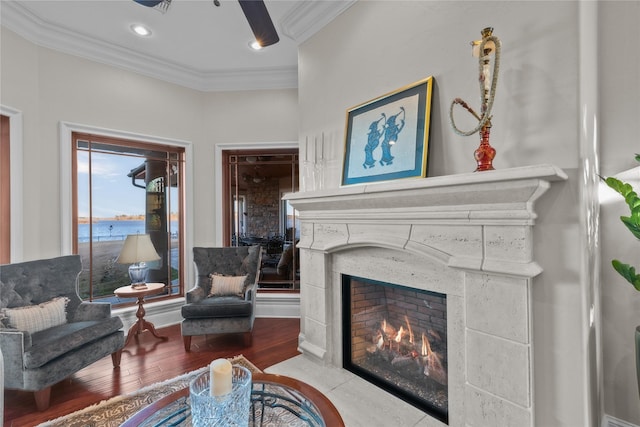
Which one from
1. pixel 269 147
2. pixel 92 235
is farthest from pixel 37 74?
pixel 269 147

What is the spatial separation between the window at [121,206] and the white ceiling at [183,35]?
0.92m

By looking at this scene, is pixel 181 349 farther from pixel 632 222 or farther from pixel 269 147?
pixel 632 222

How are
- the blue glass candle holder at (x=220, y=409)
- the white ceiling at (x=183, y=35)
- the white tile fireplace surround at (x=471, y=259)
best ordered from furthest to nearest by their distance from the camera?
the white ceiling at (x=183, y=35) → the white tile fireplace surround at (x=471, y=259) → the blue glass candle holder at (x=220, y=409)

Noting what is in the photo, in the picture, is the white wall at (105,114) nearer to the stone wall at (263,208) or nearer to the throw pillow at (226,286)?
the stone wall at (263,208)

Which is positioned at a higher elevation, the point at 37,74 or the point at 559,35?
the point at 37,74

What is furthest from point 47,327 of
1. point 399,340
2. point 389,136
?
point 389,136

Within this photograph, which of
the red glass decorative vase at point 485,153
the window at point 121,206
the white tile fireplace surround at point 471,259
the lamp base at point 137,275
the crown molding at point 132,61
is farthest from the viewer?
the window at point 121,206

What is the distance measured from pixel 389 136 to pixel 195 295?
2.47 meters

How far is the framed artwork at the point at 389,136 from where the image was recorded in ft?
6.35

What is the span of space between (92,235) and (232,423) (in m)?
3.22

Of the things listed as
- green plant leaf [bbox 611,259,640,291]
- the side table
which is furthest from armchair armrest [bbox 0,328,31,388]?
green plant leaf [bbox 611,259,640,291]

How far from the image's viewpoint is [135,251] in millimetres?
3100

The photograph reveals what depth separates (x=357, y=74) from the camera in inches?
95.9

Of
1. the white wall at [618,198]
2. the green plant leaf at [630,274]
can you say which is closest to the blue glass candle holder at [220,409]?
the green plant leaf at [630,274]
